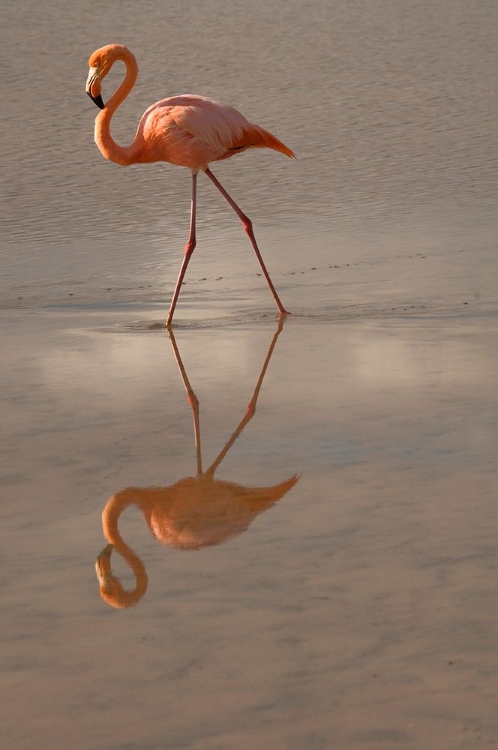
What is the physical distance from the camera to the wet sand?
9.00ft

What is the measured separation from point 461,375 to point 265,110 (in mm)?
9358

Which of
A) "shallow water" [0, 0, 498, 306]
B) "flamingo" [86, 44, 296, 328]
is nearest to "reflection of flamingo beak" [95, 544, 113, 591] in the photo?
"flamingo" [86, 44, 296, 328]

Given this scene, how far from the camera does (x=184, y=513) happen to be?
152 inches

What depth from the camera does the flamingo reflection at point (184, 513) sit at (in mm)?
3465

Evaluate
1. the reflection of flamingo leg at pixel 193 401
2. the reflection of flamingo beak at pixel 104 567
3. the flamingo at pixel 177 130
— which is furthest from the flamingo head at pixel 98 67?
the reflection of flamingo beak at pixel 104 567

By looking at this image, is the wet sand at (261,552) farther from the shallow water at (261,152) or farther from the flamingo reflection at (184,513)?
the shallow water at (261,152)

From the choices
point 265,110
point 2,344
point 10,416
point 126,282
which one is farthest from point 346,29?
point 10,416

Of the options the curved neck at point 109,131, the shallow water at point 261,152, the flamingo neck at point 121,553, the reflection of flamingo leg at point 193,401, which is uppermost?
the flamingo neck at point 121,553

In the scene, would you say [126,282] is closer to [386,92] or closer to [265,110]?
[265,110]

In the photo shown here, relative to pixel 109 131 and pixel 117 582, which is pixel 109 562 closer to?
pixel 117 582

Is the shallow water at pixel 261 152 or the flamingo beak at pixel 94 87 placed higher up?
the flamingo beak at pixel 94 87

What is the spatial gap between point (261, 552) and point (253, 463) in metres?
0.77

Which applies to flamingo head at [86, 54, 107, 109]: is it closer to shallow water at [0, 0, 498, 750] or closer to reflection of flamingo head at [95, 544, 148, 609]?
shallow water at [0, 0, 498, 750]

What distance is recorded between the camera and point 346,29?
20297mm
